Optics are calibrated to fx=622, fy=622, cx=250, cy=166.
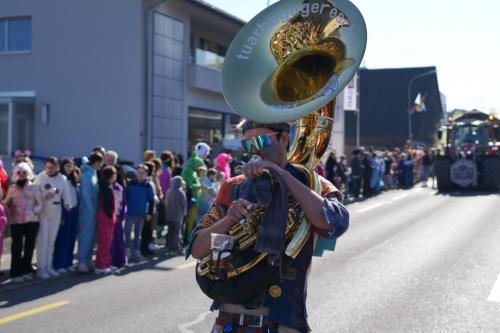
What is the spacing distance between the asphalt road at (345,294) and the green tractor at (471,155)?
1057 centimetres

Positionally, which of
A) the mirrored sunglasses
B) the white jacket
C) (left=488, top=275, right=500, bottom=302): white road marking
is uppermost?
the mirrored sunglasses

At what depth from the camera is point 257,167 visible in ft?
8.41

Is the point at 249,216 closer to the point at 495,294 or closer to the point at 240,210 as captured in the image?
the point at 240,210

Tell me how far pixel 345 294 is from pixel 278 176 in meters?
4.88

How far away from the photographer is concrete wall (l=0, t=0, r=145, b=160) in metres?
18.1

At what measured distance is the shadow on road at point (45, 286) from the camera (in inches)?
279

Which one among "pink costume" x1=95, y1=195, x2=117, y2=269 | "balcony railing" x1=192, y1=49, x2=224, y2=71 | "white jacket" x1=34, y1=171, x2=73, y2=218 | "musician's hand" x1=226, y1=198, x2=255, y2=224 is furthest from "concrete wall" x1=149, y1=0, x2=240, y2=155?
"musician's hand" x1=226, y1=198, x2=255, y2=224

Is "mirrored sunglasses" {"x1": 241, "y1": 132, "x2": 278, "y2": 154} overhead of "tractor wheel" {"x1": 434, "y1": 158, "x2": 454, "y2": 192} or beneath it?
overhead

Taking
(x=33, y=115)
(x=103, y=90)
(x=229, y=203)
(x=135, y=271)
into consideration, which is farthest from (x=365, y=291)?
(x=33, y=115)

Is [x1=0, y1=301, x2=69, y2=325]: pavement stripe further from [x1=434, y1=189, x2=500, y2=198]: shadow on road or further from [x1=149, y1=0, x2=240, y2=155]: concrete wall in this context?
[x1=434, y1=189, x2=500, y2=198]: shadow on road

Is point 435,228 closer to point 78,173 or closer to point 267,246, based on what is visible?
point 78,173

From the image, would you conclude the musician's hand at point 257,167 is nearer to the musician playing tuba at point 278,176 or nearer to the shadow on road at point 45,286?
the musician playing tuba at point 278,176

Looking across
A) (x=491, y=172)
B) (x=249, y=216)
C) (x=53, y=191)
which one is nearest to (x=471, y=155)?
(x=491, y=172)

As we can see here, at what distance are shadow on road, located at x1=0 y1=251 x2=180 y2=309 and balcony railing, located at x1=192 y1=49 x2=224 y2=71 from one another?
41.1 ft
